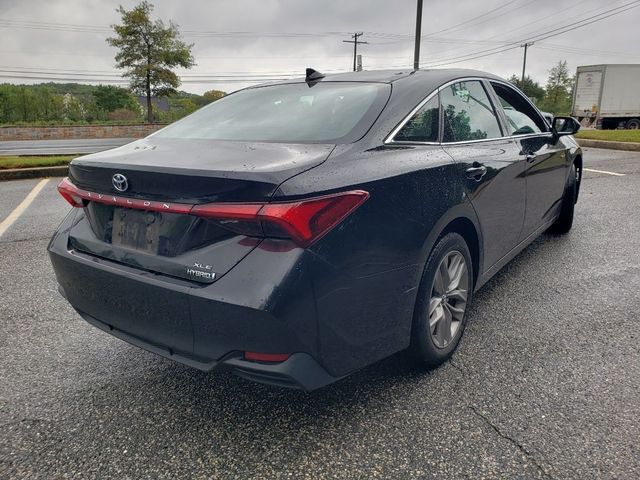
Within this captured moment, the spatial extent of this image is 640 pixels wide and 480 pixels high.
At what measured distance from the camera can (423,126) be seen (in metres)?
2.43

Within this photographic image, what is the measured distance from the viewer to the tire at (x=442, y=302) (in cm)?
223

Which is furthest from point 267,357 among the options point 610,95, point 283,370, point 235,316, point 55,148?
point 610,95

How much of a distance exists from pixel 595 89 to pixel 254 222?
100 ft

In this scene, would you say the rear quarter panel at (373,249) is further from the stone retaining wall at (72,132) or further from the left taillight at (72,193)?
the stone retaining wall at (72,132)

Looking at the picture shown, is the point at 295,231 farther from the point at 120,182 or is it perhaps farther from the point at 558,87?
the point at 558,87

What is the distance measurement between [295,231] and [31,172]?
395 inches

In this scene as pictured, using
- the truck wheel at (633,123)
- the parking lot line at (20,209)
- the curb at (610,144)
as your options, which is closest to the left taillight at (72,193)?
the parking lot line at (20,209)

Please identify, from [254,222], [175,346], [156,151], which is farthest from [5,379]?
[254,222]

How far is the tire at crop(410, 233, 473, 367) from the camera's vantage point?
2.23 meters

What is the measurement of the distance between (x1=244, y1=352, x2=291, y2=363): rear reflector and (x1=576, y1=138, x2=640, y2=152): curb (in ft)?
46.4

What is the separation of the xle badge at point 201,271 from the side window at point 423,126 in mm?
1053

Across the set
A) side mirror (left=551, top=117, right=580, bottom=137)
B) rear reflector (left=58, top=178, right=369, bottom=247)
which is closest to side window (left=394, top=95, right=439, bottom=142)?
rear reflector (left=58, top=178, right=369, bottom=247)

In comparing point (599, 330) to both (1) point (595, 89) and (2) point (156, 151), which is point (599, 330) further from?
(1) point (595, 89)

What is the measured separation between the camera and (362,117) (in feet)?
7.39
